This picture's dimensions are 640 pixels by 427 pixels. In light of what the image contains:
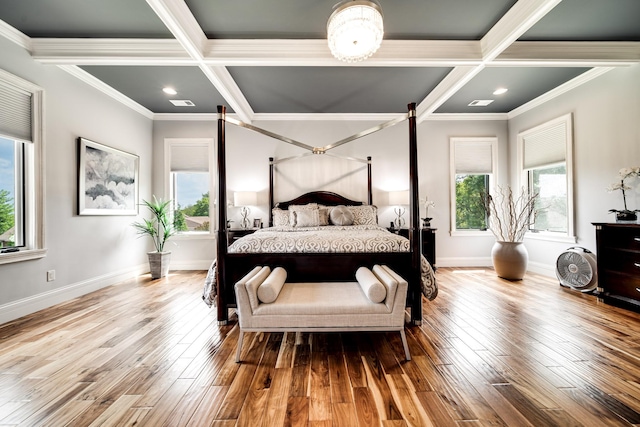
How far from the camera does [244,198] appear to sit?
15.6 feet

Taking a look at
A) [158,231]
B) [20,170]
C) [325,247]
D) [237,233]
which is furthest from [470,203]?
[20,170]

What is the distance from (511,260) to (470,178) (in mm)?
1822

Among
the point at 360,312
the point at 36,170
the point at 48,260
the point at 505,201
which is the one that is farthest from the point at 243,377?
the point at 505,201

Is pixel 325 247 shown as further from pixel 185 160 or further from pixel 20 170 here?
pixel 185 160

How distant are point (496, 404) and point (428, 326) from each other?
1.06m

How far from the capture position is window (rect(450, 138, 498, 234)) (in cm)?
523

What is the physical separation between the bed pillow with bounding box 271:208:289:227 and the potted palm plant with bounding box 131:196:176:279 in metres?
1.85

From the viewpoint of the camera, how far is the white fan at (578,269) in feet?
11.1

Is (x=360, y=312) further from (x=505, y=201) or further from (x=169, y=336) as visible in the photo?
(x=505, y=201)

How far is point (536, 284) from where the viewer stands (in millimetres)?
3928

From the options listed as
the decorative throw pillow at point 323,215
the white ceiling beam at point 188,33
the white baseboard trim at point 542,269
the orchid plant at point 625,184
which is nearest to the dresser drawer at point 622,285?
the orchid plant at point 625,184

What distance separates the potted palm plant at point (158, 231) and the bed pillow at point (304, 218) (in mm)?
2180

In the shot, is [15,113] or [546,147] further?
[546,147]

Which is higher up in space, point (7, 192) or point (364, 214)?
point (7, 192)
